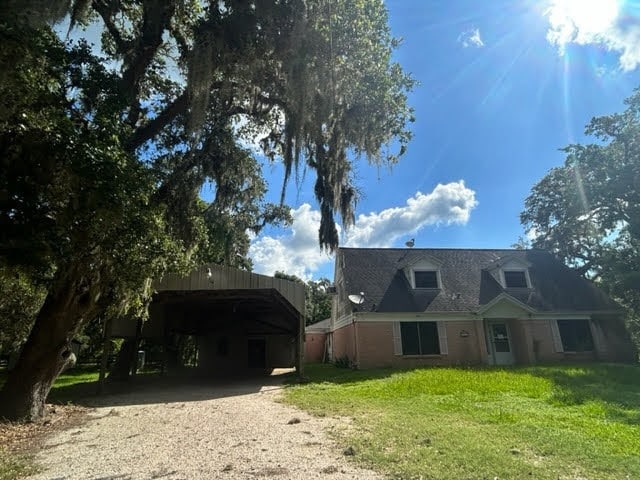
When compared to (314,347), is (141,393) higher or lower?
lower

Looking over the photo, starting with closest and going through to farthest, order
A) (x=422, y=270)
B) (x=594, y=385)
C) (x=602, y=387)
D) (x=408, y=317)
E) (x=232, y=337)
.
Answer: (x=602, y=387)
(x=594, y=385)
(x=408, y=317)
(x=422, y=270)
(x=232, y=337)

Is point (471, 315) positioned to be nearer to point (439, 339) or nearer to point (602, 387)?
point (439, 339)

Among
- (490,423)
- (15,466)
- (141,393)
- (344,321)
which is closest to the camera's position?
(15,466)

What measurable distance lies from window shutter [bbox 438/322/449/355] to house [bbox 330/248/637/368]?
4 cm

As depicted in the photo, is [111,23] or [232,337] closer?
[111,23]

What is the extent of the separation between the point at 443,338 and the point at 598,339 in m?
6.87

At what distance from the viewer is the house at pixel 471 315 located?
15.6m

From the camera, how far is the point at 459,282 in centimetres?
1755

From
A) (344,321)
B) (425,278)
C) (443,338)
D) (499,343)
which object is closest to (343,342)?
(344,321)

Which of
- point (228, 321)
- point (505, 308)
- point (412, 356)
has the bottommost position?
point (412, 356)

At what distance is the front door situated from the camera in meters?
15.9

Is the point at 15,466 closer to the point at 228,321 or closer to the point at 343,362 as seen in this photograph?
the point at 343,362

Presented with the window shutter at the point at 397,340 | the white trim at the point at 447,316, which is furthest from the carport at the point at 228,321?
the window shutter at the point at 397,340

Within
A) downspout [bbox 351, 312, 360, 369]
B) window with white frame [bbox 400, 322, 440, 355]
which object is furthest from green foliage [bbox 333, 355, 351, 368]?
window with white frame [bbox 400, 322, 440, 355]
